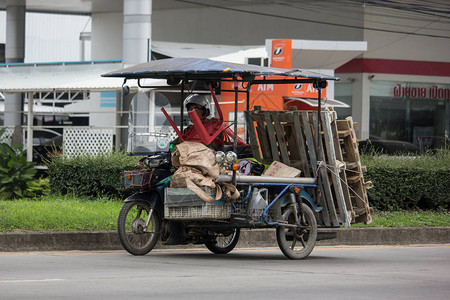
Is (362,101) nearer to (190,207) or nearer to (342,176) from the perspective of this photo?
(342,176)

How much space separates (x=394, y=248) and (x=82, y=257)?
492 centimetres

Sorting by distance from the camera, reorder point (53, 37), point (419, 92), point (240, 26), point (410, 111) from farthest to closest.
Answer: point (53, 37) → point (410, 111) → point (419, 92) → point (240, 26)

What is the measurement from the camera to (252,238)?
1262 cm

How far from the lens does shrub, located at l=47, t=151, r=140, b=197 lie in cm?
1533

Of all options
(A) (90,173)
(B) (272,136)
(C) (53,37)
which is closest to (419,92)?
(C) (53,37)

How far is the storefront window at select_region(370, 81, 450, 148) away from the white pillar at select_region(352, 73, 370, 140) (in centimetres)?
44

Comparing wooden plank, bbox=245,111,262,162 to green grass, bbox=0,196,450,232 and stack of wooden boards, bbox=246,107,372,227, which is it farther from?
green grass, bbox=0,196,450,232

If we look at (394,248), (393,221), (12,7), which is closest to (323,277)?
(394,248)

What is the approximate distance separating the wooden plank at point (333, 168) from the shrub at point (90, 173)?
5.15 metres

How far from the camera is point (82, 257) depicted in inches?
417

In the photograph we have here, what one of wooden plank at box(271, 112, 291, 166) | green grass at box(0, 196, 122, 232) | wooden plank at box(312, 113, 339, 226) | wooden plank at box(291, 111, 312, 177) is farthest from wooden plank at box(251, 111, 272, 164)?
green grass at box(0, 196, 122, 232)

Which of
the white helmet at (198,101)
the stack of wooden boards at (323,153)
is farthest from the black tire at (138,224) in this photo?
the stack of wooden boards at (323,153)

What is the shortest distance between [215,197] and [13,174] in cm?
742

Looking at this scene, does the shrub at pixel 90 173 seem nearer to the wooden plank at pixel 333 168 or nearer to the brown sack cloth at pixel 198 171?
the brown sack cloth at pixel 198 171
